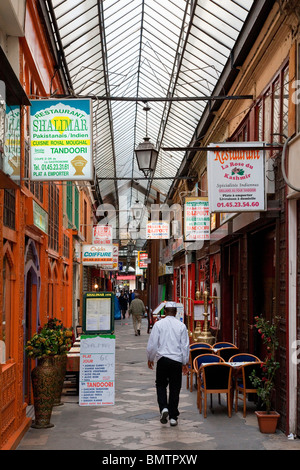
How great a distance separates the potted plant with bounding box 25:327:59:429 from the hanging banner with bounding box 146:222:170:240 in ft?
53.0

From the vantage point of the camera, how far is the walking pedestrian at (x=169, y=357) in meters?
8.85

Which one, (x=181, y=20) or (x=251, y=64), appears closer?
(x=251, y=64)

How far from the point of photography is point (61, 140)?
328 inches

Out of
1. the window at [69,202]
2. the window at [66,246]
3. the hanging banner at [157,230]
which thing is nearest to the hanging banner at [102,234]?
the hanging banner at [157,230]

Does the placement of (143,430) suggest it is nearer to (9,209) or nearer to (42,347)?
(42,347)

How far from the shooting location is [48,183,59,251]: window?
13.4m

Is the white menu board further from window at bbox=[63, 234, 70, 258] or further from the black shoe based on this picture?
window at bbox=[63, 234, 70, 258]

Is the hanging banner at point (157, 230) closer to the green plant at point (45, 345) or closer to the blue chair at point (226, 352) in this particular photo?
the blue chair at point (226, 352)

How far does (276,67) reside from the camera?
9.88 m

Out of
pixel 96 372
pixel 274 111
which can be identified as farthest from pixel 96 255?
pixel 274 111

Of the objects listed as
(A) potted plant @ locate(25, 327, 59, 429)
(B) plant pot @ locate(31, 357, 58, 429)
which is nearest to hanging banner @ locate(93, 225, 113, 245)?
(A) potted plant @ locate(25, 327, 59, 429)
